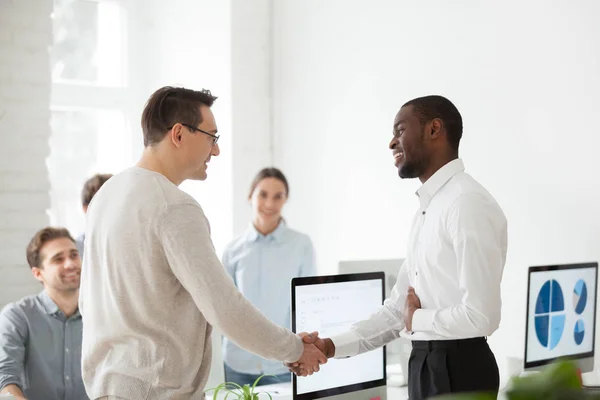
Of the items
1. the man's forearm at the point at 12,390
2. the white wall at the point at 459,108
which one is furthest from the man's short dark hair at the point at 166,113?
the white wall at the point at 459,108

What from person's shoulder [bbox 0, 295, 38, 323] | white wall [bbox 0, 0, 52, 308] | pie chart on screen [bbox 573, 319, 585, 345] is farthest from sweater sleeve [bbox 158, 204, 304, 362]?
white wall [bbox 0, 0, 52, 308]

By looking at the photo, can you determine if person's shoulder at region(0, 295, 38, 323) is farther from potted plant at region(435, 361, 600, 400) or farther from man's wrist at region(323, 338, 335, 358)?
potted plant at region(435, 361, 600, 400)

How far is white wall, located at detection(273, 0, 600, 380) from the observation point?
10.1 feet

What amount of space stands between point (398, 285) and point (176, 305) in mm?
816

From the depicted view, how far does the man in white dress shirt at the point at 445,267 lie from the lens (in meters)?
1.87

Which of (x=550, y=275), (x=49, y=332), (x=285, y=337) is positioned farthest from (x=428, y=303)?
(x=49, y=332)

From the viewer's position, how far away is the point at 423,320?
1964 millimetres

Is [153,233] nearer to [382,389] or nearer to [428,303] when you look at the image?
[428,303]

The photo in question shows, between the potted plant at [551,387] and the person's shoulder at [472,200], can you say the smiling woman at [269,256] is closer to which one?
the person's shoulder at [472,200]

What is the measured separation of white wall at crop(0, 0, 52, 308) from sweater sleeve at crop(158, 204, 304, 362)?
7.13 feet

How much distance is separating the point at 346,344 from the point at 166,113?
2.81 ft

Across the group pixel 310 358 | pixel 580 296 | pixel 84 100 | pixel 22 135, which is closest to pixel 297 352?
pixel 310 358

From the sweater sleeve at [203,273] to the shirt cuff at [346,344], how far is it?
44cm

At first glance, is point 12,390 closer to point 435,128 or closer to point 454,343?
point 454,343
